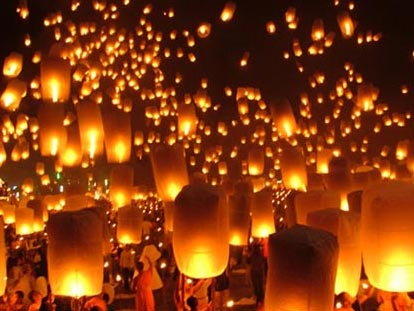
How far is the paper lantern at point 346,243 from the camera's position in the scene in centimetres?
627

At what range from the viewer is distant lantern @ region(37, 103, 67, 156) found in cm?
902

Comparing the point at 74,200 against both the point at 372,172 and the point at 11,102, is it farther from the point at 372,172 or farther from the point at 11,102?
the point at 372,172

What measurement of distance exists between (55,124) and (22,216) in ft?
13.0

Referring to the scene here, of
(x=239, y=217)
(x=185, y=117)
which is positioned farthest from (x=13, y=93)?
(x=239, y=217)

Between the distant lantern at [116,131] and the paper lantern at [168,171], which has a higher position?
the distant lantern at [116,131]

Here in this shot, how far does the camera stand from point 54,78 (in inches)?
349

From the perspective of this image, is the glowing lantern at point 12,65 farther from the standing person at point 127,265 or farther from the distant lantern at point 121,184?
the standing person at point 127,265

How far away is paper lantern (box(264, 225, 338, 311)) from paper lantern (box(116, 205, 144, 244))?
5513 mm

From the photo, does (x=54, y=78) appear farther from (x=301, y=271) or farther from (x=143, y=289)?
(x=301, y=271)

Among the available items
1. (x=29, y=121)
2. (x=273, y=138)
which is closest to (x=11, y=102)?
(x=29, y=121)

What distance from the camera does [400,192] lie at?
5.33 m

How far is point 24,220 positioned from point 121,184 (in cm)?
305

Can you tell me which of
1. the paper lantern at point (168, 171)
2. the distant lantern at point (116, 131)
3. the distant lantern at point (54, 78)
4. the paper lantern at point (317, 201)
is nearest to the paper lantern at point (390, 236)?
the paper lantern at point (317, 201)

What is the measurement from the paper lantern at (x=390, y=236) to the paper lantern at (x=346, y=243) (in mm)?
708
